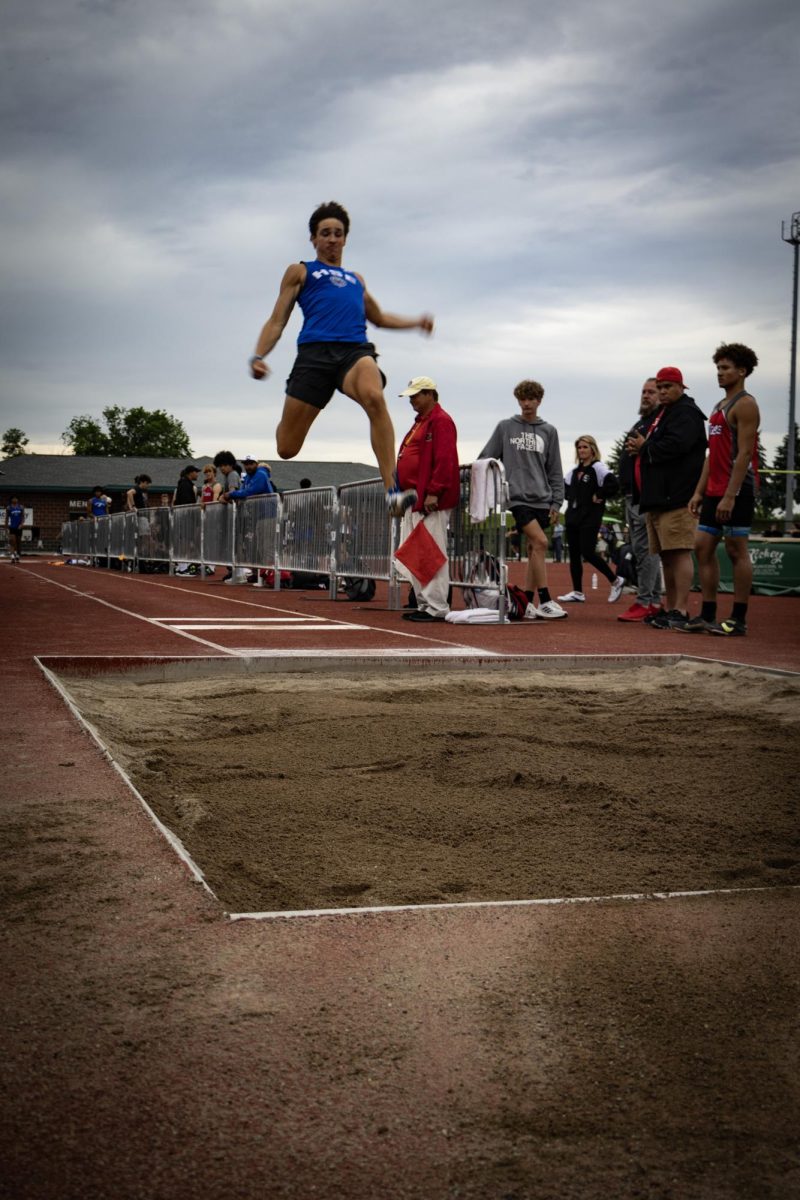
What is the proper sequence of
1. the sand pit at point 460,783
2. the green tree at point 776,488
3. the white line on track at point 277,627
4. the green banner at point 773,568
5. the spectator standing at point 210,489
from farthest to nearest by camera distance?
the green tree at point 776,488 < the spectator standing at point 210,489 < the green banner at point 773,568 < the white line on track at point 277,627 < the sand pit at point 460,783

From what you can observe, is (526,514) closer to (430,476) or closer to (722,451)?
(430,476)

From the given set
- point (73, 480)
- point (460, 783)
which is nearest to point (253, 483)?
point (460, 783)

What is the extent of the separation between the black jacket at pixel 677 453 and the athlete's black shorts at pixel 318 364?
3.04 metres

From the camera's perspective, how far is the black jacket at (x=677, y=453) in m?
8.86

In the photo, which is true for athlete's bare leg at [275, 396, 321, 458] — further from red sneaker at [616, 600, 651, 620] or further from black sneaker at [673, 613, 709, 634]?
red sneaker at [616, 600, 651, 620]

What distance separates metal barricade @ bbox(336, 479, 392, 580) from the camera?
39.0 feet

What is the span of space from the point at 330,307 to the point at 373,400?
63 centimetres

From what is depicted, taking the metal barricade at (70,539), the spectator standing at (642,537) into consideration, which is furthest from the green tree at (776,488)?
the spectator standing at (642,537)

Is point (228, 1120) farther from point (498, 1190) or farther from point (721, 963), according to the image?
point (721, 963)

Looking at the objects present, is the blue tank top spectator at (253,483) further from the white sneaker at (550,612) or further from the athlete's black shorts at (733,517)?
the athlete's black shorts at (733,517)

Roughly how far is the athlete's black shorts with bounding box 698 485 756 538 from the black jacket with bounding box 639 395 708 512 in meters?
0.30

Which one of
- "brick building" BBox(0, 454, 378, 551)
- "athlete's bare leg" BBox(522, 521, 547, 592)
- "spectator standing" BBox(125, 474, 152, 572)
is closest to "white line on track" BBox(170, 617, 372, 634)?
"athlete's bare leg" BBox(522, 521, 547, 592)

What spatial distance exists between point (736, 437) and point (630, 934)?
260 inches

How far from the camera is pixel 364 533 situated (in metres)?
12.6
